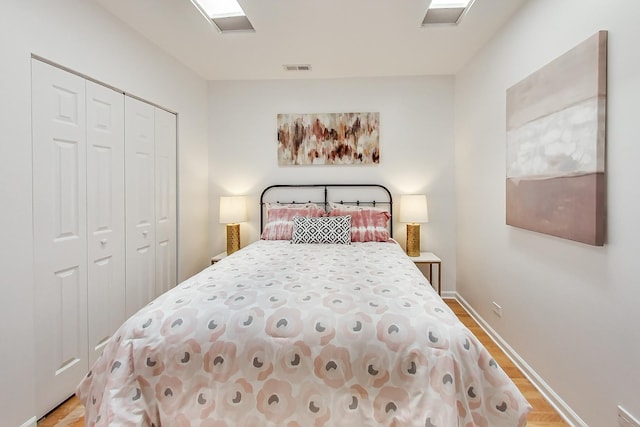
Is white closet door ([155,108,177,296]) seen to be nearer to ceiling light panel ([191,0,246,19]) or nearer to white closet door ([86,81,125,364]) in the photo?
white closet door ([86,81,125,364])

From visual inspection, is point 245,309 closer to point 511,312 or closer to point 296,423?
point 296,423

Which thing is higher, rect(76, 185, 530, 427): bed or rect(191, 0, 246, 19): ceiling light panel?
rect(191, 0, 246, 19): ceiling light panel

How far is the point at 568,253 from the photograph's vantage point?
184 centimetres

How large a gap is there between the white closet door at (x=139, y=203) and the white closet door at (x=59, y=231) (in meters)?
0.44

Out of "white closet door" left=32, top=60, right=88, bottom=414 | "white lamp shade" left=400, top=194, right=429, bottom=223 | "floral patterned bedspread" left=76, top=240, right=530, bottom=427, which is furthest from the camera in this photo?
"white lamp shade" left=400, top=194, right=429, bottom=223

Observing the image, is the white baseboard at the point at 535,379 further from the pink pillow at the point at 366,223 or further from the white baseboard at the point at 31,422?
the white baseboard at the point at 31,422

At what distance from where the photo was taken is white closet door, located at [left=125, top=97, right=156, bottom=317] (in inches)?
102

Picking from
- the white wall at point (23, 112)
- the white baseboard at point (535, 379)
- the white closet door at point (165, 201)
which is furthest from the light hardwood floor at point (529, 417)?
the white closet door at point (165, 201)

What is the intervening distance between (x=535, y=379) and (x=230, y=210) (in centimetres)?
308

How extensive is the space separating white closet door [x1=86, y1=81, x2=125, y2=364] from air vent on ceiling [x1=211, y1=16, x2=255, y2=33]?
95 centimetres

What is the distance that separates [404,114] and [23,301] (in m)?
3.65

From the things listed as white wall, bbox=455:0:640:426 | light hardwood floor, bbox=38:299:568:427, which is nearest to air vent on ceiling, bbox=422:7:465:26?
white wall, bbox=455:0:640:426

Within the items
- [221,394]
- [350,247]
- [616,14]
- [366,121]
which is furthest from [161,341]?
[366,121]

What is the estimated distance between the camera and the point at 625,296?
1.46m
